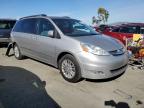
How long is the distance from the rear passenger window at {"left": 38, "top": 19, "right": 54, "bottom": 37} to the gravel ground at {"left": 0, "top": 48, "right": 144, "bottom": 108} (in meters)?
1.25

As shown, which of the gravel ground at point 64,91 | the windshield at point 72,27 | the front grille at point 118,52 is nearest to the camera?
the gravel ground at point 64,91

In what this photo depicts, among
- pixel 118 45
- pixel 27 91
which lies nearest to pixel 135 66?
pixel 118 45

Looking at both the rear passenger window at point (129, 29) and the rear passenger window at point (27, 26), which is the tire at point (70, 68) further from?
the rear passenger window at point (129, 29)

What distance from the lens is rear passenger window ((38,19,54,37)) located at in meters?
5.97

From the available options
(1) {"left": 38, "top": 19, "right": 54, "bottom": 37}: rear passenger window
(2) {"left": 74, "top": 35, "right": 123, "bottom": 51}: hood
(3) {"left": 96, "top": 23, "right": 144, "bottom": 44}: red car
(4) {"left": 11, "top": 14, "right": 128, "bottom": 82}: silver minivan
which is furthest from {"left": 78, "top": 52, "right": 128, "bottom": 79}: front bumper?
(3) {"left": 96, "top": 23, "right": 144, "bottom": 44}: red car

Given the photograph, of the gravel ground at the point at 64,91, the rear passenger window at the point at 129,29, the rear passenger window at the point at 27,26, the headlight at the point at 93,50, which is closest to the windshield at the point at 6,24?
the rear passenger window at the point at 27,26

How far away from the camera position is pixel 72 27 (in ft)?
19.9

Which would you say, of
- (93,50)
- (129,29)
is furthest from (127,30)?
(93,50)

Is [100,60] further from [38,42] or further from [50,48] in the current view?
[38,42]

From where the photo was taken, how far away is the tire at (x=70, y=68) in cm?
495

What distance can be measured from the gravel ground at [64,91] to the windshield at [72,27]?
4.39ft

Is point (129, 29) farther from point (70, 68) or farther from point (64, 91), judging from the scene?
point (64, 91)

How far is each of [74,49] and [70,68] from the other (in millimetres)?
549

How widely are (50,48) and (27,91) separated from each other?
1.53 meters
